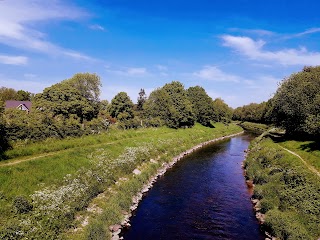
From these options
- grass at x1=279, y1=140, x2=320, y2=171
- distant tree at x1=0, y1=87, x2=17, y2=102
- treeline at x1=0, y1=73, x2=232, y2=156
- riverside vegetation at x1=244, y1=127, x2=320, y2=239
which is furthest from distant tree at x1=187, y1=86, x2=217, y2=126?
distant tree at x1=0, y1=87, x2=17, y2=102

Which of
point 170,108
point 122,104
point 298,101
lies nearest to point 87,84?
point 122,104

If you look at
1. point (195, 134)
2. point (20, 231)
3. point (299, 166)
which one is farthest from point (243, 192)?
point (195, 134)

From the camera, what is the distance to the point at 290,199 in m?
31.3

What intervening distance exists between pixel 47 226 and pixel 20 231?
261 centimetres

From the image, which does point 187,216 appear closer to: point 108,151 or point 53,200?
point 53,200

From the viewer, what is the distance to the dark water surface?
29161mm

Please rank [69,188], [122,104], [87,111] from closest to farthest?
1. [69,188]
2. [87,111]
3. [122,104]

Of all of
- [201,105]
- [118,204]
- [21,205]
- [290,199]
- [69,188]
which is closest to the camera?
[21,205]

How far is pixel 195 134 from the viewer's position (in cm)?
9712

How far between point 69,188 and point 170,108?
69.3 meters

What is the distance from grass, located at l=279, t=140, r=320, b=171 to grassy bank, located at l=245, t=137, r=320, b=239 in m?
2.12

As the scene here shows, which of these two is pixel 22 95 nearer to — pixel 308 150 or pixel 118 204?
pixel 118 204

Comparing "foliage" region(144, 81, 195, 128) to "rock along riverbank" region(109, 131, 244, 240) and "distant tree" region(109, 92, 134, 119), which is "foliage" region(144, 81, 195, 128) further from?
"rock along riverbank" region(109, 131, 244, 240)

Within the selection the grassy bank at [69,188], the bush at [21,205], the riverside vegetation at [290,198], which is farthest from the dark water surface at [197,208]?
the bush at [21,205]
